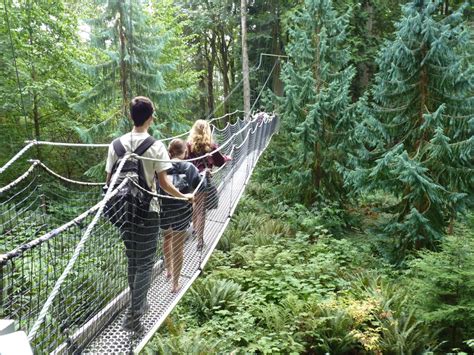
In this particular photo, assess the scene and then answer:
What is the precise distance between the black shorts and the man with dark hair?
172 mm

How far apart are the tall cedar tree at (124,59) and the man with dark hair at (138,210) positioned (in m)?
4.89

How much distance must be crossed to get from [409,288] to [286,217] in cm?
298

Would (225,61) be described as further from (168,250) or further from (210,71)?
(168,250)

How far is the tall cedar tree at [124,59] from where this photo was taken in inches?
260

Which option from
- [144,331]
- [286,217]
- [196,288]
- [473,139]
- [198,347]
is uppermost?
[473,139]

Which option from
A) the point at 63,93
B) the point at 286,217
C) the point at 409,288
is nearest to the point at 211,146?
the point at 409,288

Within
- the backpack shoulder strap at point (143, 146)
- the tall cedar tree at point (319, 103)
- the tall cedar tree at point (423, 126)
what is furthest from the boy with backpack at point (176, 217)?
the tall cedar tree at point (319, 103)

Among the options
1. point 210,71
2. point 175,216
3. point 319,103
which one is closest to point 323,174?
point 319,103

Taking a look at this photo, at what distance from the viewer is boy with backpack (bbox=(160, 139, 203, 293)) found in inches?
94.5

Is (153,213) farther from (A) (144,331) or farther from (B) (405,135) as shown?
(B) (405,135)

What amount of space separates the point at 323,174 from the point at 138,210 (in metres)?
5.23

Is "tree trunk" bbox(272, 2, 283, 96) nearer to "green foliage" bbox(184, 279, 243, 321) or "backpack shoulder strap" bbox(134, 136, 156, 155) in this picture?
"green foliage" bbox(184, 279, 243, 321)

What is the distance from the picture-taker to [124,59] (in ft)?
21.5

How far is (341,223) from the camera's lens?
6184mm
